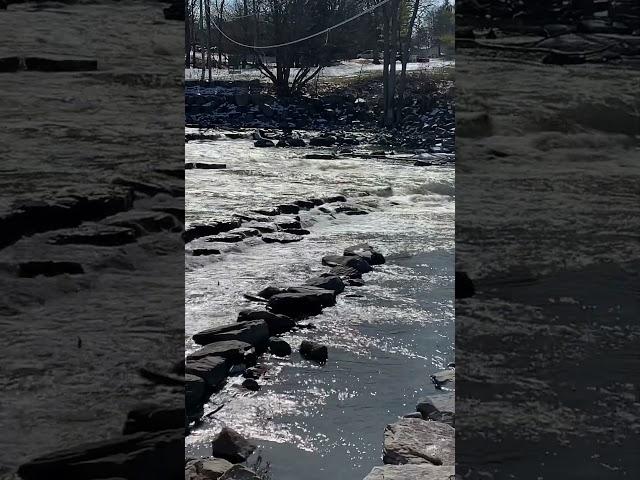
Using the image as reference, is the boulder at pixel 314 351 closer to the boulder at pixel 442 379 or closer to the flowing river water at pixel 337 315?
the flowing river water at pixel 337 315

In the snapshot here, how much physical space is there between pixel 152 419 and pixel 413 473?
7.49 ft

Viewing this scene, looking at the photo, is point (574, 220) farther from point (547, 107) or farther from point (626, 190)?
point (547, 107)

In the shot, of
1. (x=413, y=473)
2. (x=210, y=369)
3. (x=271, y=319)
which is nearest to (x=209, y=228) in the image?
(x=271, y=319)

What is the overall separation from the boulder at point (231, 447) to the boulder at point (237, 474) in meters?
0.78

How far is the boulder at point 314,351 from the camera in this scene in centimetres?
695

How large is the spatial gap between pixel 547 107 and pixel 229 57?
44.2m

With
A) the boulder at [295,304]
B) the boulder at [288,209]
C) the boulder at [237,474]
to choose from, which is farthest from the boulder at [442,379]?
the boulder at [288,209]

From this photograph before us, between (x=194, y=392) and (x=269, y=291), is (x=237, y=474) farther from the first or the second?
(x=269, y=291)

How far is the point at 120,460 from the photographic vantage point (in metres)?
1.92

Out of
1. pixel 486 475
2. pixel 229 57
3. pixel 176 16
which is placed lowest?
pixel 486 475

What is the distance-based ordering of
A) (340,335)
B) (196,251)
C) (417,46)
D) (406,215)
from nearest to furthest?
(340,335) < (196,251) < (406,215) < (417,46)

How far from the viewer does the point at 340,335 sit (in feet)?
25.2

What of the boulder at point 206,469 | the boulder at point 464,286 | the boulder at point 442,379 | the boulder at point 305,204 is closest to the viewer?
the boulder at point 464,286

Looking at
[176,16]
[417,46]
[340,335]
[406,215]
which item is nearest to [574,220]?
[176,16]
